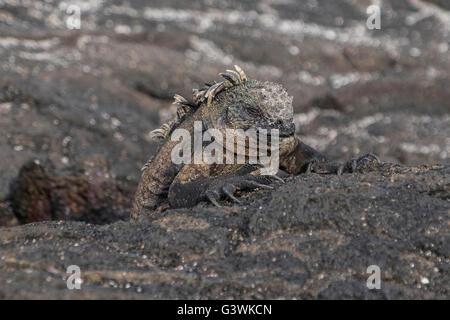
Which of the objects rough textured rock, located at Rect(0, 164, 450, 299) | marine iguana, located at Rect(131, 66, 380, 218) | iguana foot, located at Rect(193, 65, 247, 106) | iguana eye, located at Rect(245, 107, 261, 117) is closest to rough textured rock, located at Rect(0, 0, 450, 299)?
rough textured rock, located at Rect(0, 164, 450, 299)

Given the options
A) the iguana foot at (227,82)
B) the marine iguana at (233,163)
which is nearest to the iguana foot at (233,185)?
the marine iguana at (233,163)

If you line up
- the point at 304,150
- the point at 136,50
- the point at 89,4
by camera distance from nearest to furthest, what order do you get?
the point at 304,150 → the point at 136,50 → the point at 89,4

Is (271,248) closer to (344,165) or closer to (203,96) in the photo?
(344,165)

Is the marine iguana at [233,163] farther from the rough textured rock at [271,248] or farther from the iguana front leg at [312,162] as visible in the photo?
the rough textured rock at [271,248]

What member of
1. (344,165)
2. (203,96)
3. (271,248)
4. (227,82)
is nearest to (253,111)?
(227,82)

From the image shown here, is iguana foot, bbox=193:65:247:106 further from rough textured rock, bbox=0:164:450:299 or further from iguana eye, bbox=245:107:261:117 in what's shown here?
rough textured rock, bbox=0:164:450:299
